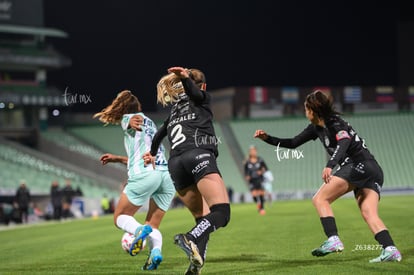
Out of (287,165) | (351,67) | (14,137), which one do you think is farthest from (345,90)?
(14,137)

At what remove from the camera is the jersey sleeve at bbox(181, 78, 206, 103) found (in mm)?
7547

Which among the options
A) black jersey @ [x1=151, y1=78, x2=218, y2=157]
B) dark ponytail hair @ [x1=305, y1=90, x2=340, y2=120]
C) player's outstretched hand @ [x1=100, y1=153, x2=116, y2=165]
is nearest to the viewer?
black jersey @ [x1=151, y1=78, x2=218, y2=157]

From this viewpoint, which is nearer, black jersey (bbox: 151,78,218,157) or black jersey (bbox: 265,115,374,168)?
black jersey (bbox: 151,78,218,157)

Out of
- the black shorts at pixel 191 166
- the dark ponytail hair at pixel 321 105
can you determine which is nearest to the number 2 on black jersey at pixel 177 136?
the black shorts at pixel 191 166

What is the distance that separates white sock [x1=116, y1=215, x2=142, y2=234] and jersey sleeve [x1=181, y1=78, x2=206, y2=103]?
1812 mm

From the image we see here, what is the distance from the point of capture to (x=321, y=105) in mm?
8797

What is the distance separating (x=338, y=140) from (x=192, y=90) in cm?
216

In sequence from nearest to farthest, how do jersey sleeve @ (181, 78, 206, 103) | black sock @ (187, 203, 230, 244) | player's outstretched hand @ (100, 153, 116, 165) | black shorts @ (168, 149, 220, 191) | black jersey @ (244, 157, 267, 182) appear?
black sock @ (187, 203, 230, 244), jersey sleeve @ (181, 78, 206, 103), black shorts @ (168, 149, 220, 191), player's outstretched hand @ (100, 153, 116, 165), black jersey @ (244, 157, 267, 182)

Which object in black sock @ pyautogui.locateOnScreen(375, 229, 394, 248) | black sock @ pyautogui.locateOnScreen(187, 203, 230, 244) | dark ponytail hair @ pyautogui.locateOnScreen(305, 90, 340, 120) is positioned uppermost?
dark ponytail hair @ pyautogui.locateOnScreen(305, 90, 340, 120)

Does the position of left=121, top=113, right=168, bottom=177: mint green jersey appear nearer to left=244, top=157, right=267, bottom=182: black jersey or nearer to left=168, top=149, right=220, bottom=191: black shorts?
left=168, top=149, right=220, bottom=191: black shorts

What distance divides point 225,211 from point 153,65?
141 ft

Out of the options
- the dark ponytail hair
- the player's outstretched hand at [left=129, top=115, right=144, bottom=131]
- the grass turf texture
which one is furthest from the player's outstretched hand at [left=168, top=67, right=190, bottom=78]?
the grass turf texture

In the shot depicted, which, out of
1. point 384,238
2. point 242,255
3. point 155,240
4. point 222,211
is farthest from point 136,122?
point 384,238

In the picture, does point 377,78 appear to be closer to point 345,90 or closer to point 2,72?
point 345,90
